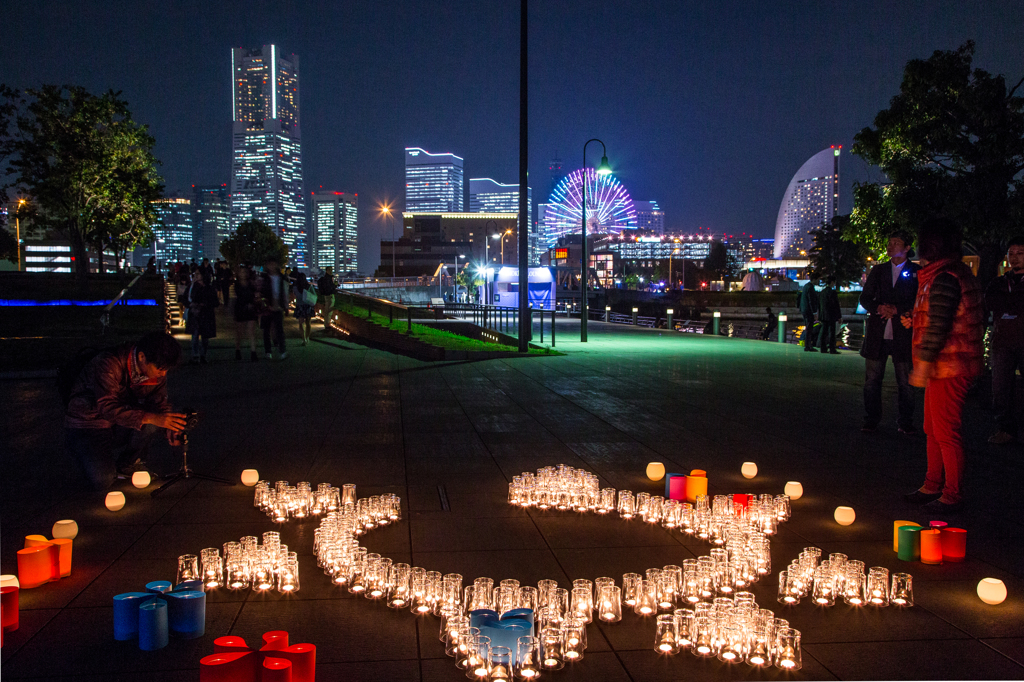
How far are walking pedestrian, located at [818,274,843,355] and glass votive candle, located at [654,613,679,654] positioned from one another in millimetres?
14369

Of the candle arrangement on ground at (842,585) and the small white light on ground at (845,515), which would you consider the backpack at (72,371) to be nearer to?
the candle arrangement on ground at (842,585)

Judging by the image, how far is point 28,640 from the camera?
3.28 metres

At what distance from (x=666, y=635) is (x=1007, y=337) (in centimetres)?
598

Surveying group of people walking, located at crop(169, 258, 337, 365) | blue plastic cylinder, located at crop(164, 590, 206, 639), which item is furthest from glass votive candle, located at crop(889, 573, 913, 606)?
group of people walking, located at crop(169, 258, 337, 365)

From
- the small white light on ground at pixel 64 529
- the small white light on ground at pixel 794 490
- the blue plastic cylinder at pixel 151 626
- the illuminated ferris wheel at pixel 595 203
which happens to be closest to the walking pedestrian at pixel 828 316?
the small white light on ground at pixel 794 490

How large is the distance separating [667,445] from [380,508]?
11.8 ft

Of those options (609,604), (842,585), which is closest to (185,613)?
(609,604)

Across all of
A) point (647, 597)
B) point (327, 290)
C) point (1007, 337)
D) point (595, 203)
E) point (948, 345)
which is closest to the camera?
point (647, 597)

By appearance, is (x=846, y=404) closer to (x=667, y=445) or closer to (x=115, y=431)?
(x=667, y=445)

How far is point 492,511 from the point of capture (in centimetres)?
540

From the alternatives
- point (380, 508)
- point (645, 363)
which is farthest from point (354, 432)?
point (645, 363)

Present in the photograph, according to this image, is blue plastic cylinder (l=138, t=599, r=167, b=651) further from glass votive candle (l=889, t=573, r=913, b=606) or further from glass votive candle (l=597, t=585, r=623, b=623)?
glass votive candle (l=889, t=573, r=913, b=606)

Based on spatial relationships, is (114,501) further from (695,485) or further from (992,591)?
(992,591)

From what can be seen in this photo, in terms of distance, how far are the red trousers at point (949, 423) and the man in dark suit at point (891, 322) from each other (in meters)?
2.43
